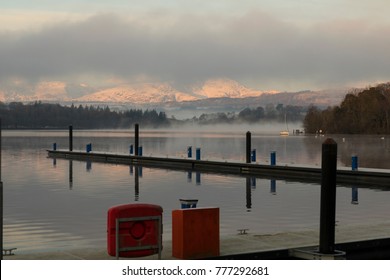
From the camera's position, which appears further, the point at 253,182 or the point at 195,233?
the point at 253,182

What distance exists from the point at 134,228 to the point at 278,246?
3.42 m

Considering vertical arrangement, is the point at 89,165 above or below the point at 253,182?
above

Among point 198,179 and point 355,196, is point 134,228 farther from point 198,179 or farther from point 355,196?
point 198,179

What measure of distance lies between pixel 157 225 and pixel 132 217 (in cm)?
52

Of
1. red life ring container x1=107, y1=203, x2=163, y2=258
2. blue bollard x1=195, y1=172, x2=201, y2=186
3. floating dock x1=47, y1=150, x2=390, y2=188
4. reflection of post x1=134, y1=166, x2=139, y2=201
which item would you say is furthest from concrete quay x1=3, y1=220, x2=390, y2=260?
blue bollard x1=195, y1=172, x2=201, y2=186

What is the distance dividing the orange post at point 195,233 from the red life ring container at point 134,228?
526 millimetres

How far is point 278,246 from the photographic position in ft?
49.8

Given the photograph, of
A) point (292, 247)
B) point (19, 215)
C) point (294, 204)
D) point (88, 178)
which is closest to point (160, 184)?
point (88, 178)

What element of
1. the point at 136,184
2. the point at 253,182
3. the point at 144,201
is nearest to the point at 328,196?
the point at 144,201

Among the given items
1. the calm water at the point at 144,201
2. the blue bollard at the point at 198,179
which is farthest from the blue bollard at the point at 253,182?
the blue bollard at the point at 198,179

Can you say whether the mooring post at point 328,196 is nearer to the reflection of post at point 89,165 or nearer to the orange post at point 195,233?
the orange post at point 195,233

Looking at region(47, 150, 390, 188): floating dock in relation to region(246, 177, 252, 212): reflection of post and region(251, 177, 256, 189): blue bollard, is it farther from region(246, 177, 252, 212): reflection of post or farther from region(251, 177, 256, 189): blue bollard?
region(246, 177, 252, 212): reflection of post

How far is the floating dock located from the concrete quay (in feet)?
72.2

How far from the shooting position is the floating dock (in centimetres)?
3953
